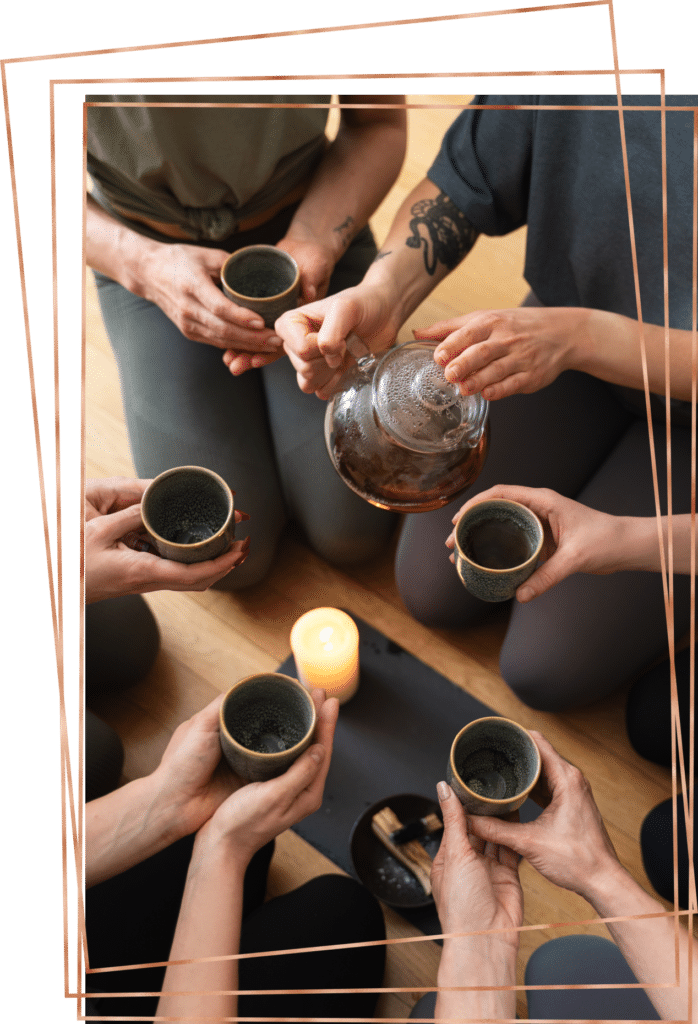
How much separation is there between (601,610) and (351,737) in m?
0.39

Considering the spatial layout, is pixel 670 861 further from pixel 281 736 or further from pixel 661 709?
pixel 281 736

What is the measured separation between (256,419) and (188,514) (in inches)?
12.6

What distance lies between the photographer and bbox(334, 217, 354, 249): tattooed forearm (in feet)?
3.52

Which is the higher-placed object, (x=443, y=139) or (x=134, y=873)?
(x=443, y=139)

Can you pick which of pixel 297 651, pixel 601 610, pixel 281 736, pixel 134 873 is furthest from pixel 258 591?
pixel 601 610

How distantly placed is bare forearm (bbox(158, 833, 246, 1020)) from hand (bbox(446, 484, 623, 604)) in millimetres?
407

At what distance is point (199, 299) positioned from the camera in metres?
0.95

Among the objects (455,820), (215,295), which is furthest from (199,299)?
(455,820)

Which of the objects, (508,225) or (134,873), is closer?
(134,873)

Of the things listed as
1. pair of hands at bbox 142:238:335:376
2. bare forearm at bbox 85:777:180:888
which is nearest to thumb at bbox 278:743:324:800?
bare forearm at bbox 85:777:180:888

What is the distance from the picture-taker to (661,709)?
1024mm

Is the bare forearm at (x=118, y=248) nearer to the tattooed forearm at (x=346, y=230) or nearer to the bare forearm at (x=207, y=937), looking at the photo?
the tattooed forearm at (x=346, y=230)

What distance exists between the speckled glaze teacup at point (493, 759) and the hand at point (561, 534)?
14cm

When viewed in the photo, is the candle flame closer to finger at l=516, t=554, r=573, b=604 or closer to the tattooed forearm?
finger at l=516, t=554, r=573, b=604
